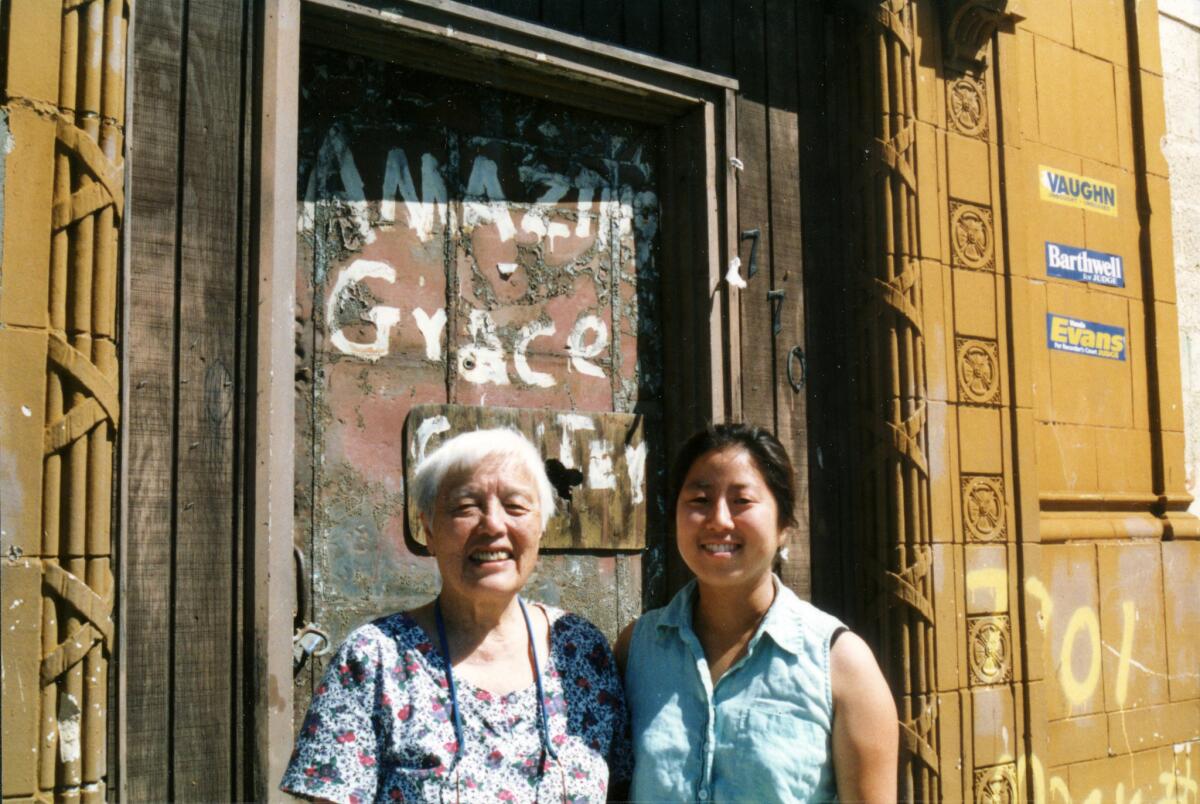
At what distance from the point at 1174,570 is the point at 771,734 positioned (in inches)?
165

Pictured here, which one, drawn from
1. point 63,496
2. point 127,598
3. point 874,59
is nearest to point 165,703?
point 127,598

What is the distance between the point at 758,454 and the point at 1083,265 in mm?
3741

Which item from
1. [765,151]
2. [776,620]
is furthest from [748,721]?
[765,151]

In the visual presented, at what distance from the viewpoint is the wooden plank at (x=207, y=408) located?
3254 mm

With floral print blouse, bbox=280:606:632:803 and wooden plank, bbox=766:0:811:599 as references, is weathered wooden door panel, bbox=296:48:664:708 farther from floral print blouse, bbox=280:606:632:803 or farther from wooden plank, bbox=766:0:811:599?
floral print blouse, bbox=280:606:632:803

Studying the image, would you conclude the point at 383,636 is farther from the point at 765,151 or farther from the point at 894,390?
the point at 765,151

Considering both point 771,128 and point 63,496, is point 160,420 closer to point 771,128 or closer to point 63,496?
point 63,496

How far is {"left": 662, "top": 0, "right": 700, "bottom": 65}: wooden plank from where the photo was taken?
4520 mm

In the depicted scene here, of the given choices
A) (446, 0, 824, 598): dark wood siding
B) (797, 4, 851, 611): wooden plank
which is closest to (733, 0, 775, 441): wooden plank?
(446, 0, 824, 598): dark wood siding

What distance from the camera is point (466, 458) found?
8.10 ft

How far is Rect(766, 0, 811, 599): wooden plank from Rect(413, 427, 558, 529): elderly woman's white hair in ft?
7.30

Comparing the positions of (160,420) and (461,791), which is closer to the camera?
(461,791)

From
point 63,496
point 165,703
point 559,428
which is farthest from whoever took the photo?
point 559,428

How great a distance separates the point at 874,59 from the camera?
190 inches
